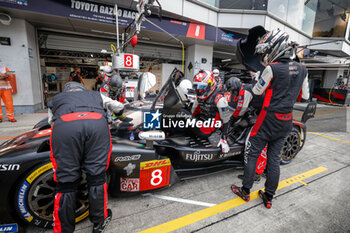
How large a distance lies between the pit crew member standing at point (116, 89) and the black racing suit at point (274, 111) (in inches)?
139

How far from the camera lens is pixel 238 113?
104 inches

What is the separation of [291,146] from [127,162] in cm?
306

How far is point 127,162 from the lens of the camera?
1.81 metres

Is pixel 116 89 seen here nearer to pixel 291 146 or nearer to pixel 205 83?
pixel 205 83

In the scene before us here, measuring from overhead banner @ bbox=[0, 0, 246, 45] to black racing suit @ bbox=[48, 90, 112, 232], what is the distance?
599cm

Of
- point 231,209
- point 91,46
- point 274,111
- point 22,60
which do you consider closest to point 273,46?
point 274,111

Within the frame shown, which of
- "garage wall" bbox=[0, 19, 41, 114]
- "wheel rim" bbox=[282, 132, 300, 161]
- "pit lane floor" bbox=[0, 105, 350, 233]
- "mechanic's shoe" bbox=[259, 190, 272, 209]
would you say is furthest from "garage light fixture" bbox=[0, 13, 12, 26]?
"wheel rim" bbox=[282, 132, 300, 161]

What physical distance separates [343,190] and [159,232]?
2774 millimetres

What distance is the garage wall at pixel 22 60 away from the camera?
642 cm

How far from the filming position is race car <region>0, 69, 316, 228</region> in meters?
1.48

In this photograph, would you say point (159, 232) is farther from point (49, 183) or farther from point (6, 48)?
point (6, 48)

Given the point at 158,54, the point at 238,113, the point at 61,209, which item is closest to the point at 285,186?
the point at 238,113

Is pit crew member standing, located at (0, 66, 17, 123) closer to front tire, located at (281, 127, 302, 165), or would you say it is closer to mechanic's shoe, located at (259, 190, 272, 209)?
mechanic's shoe, located at (259, 190, 272, 209)

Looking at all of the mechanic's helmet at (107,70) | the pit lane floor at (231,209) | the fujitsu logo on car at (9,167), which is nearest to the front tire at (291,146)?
the pit lane floor at (231,209)
